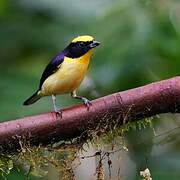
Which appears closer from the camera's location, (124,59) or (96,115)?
(96,115)

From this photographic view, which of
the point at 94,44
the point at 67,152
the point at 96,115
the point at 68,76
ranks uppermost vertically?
the point at 94,44

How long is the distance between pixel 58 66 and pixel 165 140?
0.70 m

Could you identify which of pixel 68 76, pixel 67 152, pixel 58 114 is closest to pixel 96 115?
pixel 58 114

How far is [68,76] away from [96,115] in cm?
48

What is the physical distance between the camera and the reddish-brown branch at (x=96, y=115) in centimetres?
188

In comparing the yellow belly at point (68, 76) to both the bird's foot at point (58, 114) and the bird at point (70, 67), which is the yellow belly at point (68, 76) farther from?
the bird's foot at point (58, 114)

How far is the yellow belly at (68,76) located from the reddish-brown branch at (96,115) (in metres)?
0.43

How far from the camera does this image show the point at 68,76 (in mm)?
2381

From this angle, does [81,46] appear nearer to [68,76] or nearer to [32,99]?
[68,76]

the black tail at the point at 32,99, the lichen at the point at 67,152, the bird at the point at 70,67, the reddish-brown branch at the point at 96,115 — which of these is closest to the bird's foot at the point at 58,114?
the reddish-brown branch at the point at 96,115

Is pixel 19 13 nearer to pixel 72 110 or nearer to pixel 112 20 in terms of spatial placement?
pixel 112 20

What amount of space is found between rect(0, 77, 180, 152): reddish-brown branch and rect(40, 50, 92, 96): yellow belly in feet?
1.43

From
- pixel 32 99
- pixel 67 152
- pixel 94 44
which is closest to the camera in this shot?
pixel 67 152

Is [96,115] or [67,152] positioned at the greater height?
[96,115]
